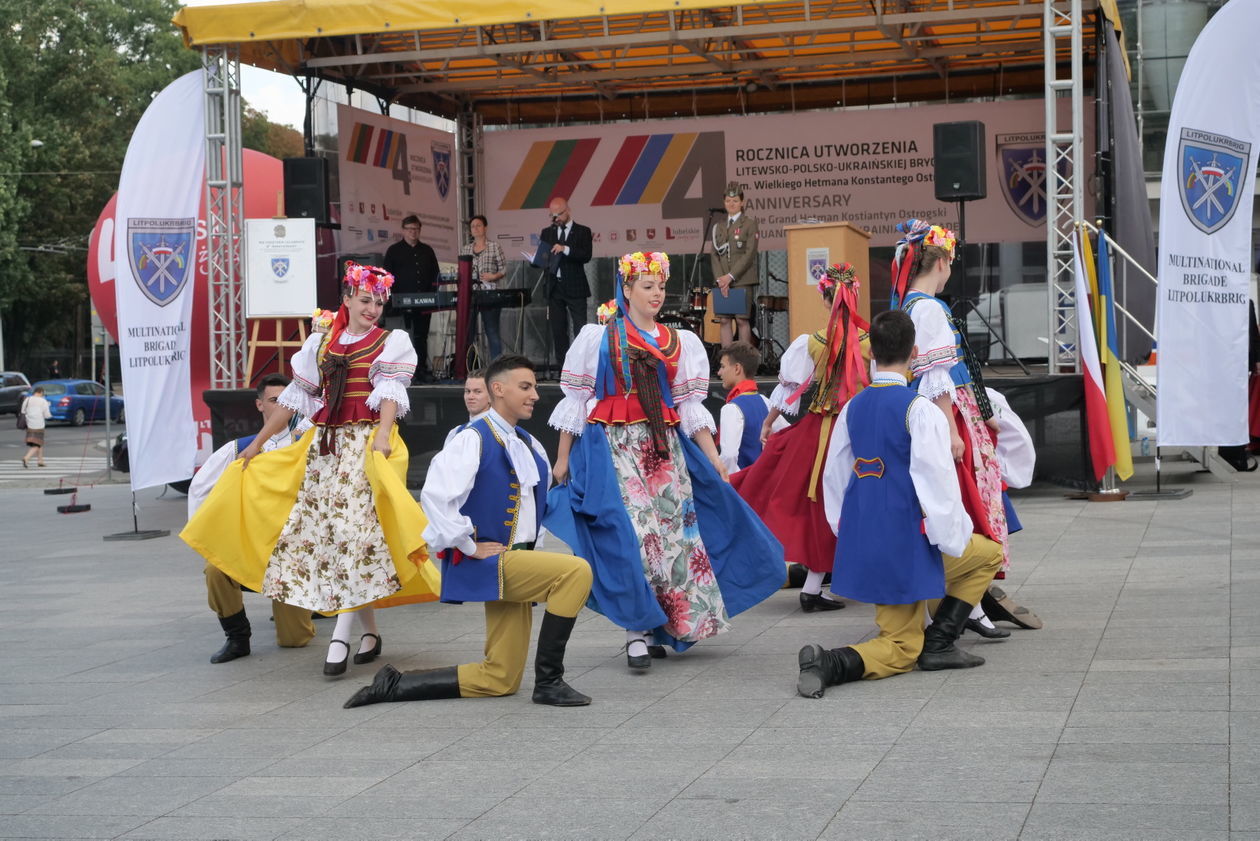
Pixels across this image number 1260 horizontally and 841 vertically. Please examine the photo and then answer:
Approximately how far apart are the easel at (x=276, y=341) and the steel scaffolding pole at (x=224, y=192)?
28cm

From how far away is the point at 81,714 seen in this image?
5953 mm

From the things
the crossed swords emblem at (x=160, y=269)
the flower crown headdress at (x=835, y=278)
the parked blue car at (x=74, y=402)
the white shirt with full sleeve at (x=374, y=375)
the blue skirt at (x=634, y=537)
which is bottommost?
the parked blue car at (x=74, y=402)

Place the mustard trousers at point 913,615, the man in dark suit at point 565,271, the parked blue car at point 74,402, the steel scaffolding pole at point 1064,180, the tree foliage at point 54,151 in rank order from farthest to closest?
the tree foliage at point 54,151 < the parked blue car at point 74,402 < the man in dark suit at point 565,271 < the steel scaffolding pole at point 1064,180 < the mustard trousers at point 913,615

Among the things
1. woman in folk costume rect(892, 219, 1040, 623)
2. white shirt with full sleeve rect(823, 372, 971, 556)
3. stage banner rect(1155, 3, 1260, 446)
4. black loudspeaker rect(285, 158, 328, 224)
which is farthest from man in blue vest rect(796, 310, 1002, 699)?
black loudspeaker rect(285, 158, 328, 224)

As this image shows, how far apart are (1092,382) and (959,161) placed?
2612 mm

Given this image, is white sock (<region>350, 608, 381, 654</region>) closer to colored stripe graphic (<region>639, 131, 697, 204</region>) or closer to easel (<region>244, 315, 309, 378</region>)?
easel (<region>244, 315, 309, 378</region>)

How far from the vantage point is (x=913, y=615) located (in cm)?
577

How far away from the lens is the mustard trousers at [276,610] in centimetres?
690

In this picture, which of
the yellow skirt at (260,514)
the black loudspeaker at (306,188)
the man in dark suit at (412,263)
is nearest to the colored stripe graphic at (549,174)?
the man in dark suit at (412,263)

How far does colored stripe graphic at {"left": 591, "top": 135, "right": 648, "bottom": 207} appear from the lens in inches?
707

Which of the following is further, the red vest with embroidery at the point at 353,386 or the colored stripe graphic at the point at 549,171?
the colored stripe graphic at the point at 549,171

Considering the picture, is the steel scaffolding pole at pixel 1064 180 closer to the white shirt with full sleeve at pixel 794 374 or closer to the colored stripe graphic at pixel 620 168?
the white shirt with full sleeve at pixel 794 374

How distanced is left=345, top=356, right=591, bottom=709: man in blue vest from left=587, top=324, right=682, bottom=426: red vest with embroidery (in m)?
0.67

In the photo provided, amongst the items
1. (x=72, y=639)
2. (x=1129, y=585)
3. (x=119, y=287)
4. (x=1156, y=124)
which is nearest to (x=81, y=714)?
(x=72, y=639)
